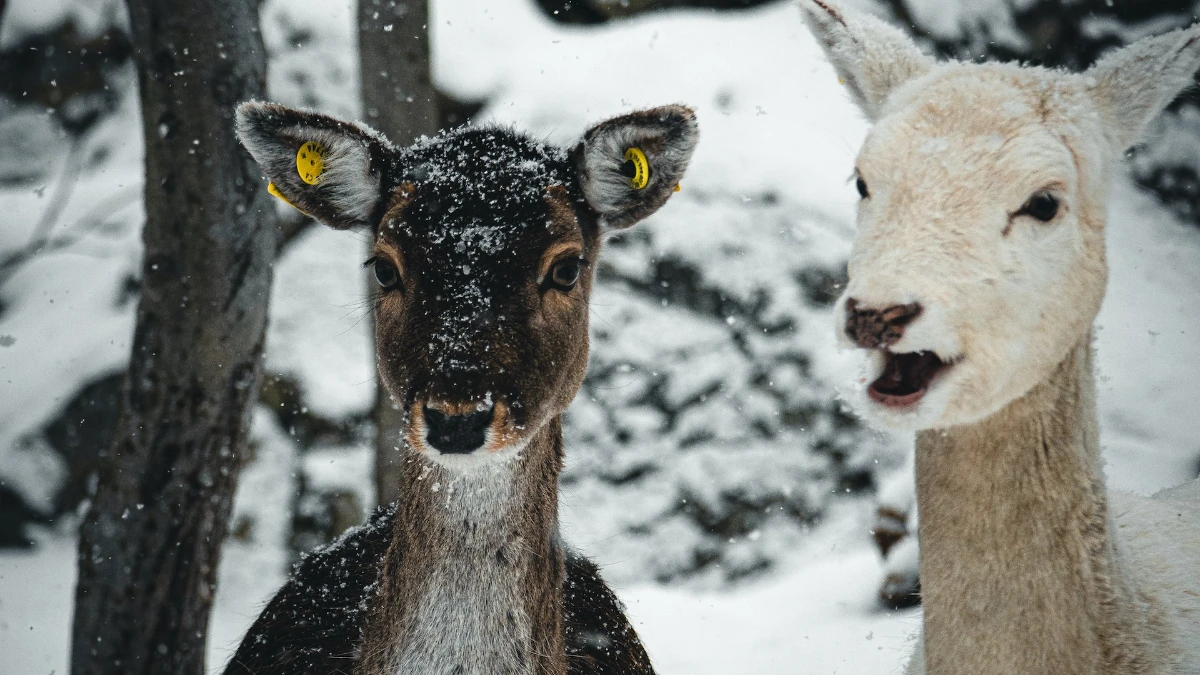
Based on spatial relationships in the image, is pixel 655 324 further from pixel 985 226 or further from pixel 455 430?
pixel 985 226

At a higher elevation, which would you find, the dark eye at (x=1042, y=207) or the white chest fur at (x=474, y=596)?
the dark eye at (x=1042, y=207)

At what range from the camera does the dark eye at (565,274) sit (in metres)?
3.12

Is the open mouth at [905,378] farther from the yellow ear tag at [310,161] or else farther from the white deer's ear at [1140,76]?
the yellow ear tag at [310,161]

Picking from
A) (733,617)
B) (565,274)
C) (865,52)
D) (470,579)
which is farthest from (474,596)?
(733,617)

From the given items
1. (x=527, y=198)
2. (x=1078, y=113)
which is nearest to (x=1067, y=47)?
(x=1078, y=113)

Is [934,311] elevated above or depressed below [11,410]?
above

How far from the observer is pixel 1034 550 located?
2705 mm

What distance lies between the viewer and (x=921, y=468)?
290cm

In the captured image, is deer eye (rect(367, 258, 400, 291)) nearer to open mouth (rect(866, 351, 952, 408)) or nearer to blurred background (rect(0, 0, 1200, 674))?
open mouth (rect(866, 351, 952, 408))

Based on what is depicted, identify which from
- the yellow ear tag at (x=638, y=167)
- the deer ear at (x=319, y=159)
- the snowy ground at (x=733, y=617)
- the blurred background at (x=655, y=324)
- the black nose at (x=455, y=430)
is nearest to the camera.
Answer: the black nose at (x=455, y=430)

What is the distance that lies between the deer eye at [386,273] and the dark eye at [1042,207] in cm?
184

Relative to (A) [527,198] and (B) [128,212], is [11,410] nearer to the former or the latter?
(B) [128,212]

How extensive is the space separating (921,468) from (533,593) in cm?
121

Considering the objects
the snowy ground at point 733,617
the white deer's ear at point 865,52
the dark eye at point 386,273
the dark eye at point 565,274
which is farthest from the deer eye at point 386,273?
the snowy ground at point 733,617
